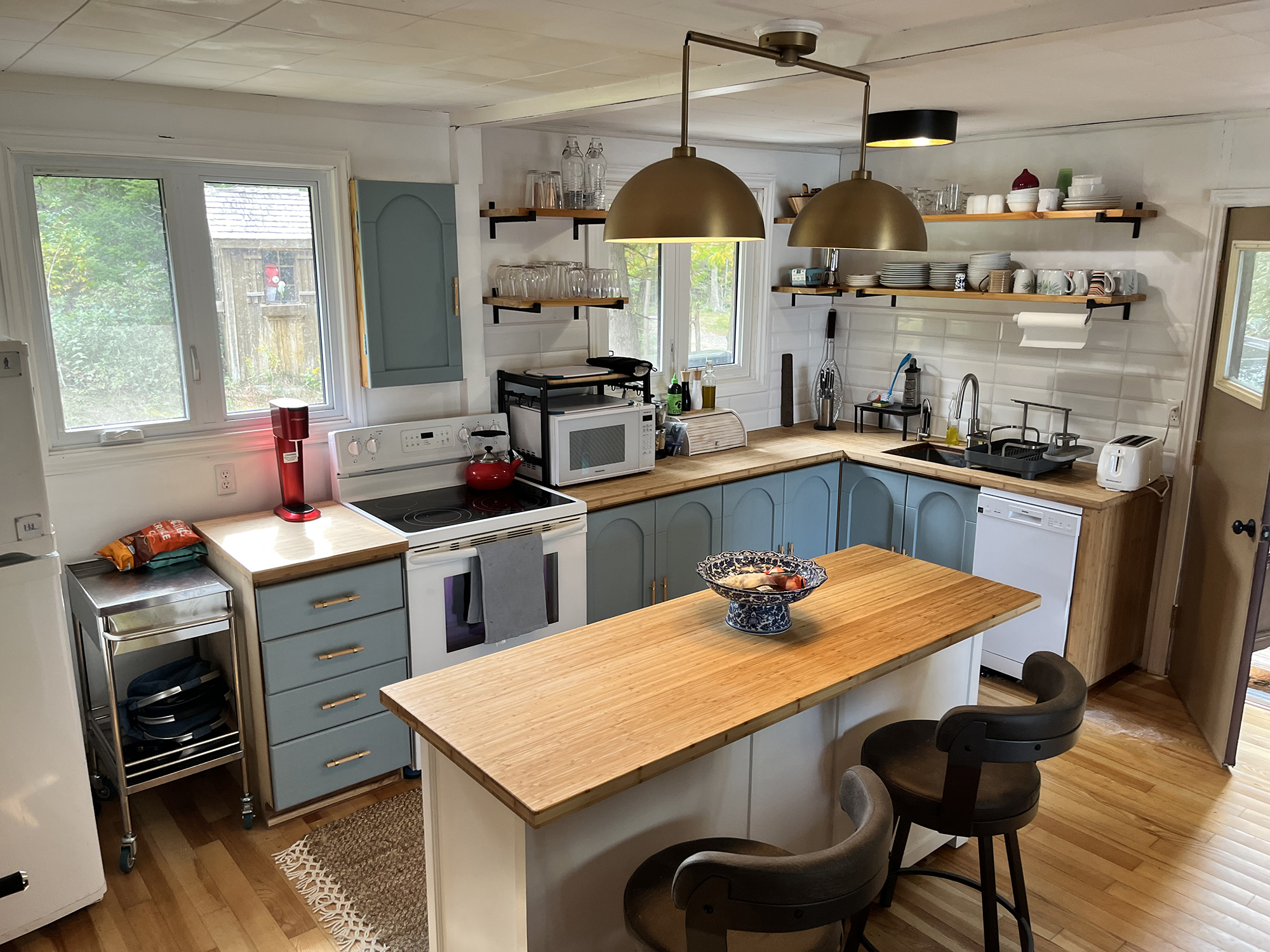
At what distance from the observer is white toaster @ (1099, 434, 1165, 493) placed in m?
3.88

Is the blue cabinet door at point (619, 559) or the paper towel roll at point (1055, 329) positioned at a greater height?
the paper towel roll at point (1055, 329)

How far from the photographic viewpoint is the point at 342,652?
315 cm

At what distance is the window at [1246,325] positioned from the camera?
140 inches

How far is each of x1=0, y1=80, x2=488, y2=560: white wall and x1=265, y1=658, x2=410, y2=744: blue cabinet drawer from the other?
0.85 meters

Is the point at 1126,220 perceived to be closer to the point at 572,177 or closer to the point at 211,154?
the point at 572,177

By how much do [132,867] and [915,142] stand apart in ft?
12.3

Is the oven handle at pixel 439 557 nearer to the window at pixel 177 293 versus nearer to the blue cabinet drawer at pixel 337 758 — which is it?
the blue cabinet drawer at pixel 337 758

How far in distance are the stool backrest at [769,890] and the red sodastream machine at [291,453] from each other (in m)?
2.37

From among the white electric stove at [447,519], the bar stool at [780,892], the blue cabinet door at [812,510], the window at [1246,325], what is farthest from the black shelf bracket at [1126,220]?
the bar stool at [780,892]

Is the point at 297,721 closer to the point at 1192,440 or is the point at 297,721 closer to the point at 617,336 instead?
the point at 617,336

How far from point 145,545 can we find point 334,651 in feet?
2.48

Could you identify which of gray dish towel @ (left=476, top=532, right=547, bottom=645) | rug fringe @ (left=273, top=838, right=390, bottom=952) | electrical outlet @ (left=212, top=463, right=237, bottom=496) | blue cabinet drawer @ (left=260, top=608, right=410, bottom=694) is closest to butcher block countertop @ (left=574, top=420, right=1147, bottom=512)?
gray dish towel @ (left=476, top=532, right=547, bottom=645)

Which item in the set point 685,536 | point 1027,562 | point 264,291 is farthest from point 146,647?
point 1027,562

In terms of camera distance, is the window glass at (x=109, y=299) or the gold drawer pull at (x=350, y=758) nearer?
the window glass at (x=109, y=299)
